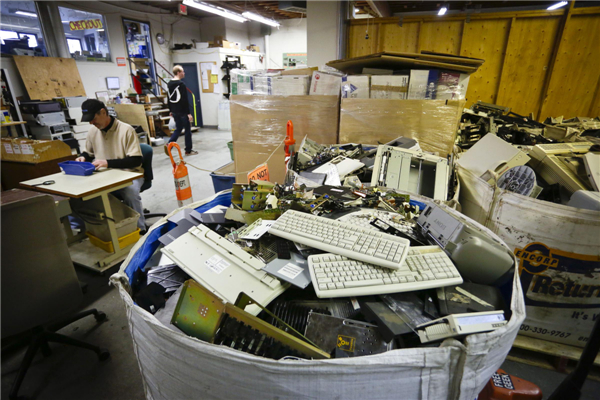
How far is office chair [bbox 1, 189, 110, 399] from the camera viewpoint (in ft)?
4.00

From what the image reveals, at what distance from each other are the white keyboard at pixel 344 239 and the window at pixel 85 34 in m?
6.39

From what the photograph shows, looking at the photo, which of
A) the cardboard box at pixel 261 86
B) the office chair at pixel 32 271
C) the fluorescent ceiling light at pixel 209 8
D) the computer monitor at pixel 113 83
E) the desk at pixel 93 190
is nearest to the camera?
the office chair at pixel 32 271

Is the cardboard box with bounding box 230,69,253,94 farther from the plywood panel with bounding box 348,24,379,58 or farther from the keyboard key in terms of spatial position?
the plywood panel with bounding box 348,24,379,58

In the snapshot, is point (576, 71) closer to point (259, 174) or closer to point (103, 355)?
point (259, 174)

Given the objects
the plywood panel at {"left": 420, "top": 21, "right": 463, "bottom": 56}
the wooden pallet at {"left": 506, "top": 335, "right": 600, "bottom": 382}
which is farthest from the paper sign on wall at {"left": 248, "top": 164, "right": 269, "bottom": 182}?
the plywood panel at {"left": 420, "top": 21, "right": 463, "bottom": 56}

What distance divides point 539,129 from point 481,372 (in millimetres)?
2890

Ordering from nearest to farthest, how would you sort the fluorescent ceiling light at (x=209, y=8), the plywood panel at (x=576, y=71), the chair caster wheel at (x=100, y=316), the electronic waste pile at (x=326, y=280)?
the electronic waste pile at (x=326, y=280)
the chair caster wheel at (x=100, y=316)
the plywood panel at (x=576, y=71)
the fluorescent ceiling light at (x=209, y=8)

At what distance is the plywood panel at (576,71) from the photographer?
3.82 m

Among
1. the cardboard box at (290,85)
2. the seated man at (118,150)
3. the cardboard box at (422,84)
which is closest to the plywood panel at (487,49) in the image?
the cardboard box at (422,84)

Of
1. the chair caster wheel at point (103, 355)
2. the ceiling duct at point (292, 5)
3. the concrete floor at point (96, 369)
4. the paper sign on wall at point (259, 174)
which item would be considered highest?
the ceiling duct at point (292, 5)

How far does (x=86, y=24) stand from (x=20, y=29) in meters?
1.16

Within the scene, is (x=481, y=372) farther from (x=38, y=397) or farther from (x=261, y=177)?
(x=38, y=397)

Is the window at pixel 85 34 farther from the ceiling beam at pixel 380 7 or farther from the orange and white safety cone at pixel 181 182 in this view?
the orange and white safety cone at pixel 181 182

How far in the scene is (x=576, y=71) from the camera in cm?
399
